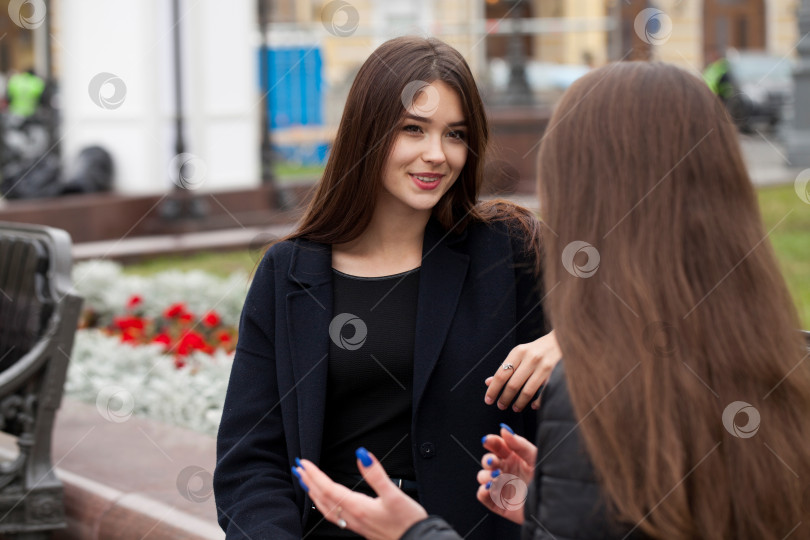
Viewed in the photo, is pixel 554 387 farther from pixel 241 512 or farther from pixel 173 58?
pixel 173 58

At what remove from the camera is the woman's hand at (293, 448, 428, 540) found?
1.72 m

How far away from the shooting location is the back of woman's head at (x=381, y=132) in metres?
2.44

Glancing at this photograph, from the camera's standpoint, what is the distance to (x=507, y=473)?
6.54 feet

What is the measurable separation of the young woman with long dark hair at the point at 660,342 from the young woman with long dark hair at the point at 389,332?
2.16 feet

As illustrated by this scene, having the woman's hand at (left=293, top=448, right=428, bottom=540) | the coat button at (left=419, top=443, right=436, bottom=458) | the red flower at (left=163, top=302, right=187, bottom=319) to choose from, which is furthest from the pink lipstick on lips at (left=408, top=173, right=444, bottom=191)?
the red flower at (left=163, top=302, right=187, bottom=319)

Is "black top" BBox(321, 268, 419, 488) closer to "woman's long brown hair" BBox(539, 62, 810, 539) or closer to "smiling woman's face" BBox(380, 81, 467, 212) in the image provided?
"smiling woman's face" BBox(380, 81, 467, 212)

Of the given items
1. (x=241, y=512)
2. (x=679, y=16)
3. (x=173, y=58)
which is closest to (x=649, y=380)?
(x=241, y=512)

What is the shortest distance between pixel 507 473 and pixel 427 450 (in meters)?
0.40

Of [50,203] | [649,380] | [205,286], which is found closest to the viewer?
[649,380]

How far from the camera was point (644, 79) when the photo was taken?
1.70 meters

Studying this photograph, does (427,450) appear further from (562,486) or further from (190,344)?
(190,344)

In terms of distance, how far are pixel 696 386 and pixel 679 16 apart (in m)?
31.3

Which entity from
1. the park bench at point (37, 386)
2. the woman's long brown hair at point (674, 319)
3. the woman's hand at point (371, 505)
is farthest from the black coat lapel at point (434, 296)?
the park bench at point (37, 386)

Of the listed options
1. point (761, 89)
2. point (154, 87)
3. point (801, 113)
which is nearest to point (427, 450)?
point (154, 87)
